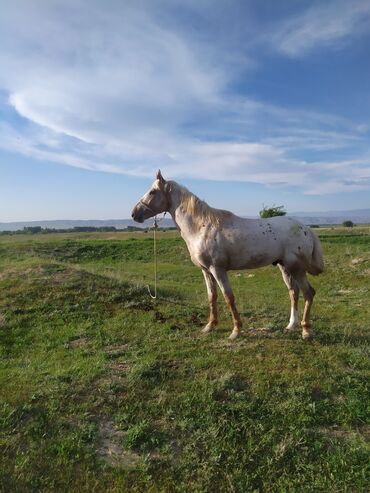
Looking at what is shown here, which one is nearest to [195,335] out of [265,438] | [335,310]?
[265,438]

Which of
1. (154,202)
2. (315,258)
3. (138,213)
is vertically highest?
(154,202)

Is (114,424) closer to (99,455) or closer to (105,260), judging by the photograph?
(99,455)

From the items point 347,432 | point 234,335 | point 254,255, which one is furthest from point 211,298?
point 347,432

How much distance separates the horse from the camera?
7391 millimetres

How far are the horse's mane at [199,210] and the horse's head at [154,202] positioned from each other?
32 cm

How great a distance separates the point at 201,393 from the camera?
215 inches

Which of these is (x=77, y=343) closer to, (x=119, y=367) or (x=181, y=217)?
(x=119, y=367)

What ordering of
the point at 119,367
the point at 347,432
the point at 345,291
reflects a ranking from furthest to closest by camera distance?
the point at 345,291 < the point at 119,367 < the point at 347,432

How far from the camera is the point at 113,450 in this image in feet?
14.9

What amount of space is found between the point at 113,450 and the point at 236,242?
4.24 m

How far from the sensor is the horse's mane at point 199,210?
758cm

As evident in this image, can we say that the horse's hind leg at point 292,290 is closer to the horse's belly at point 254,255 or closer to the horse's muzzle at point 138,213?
the horse's belly at point 254,255

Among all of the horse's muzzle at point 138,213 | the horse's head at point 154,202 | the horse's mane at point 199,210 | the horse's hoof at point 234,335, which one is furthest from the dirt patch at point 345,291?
the horse's muzzle at point 138,213

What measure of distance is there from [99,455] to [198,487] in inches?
48.7
